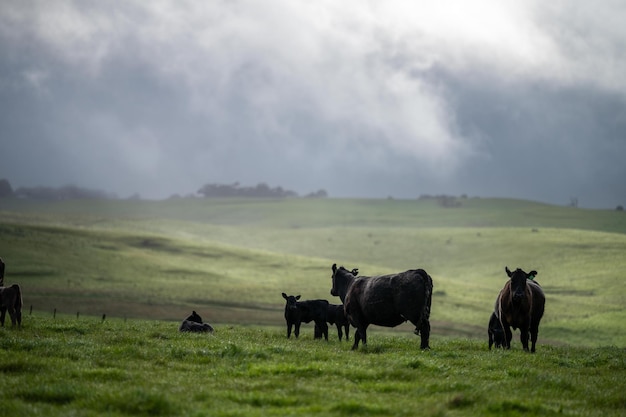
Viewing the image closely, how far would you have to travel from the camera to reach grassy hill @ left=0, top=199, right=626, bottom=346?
76.2m

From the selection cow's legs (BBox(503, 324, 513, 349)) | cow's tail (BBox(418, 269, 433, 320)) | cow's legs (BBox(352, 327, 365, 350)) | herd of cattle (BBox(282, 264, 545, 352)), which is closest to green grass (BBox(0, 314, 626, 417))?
cow's legs (BBox(352, 327, 365, 350))

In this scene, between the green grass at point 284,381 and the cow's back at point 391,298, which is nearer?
the green grass at point 284,381

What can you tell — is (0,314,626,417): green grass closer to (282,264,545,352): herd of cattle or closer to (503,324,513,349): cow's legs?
(282,264,545,352): herd of cattle

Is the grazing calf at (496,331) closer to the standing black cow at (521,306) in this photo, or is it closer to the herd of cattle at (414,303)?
the herd of cattle at (414,303)

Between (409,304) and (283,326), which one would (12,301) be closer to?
(409,304)

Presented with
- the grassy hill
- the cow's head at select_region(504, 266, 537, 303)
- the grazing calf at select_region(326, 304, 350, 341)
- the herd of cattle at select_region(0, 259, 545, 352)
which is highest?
the cow's head at select_region(504, 266, 537, 303)

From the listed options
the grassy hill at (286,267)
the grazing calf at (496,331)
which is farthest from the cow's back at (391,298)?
the grassy hill at (286,267)

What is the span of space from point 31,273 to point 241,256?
4425cm

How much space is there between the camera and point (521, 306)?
2208 centimetres

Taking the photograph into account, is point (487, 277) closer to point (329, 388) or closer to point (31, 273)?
point (31, 273)

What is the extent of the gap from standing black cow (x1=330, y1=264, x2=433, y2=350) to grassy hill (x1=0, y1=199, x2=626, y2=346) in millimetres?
46478

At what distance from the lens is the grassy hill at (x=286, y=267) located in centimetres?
7619

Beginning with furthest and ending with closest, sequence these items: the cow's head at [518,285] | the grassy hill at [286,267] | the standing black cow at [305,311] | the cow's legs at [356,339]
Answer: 1. the grassy hill at [286,267]
2. the standing black cow at [305,311]
3. the cow's head at [518,285]
4. the cow's legs at [356,339]

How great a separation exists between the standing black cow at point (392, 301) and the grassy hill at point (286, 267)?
46478 millimetres
